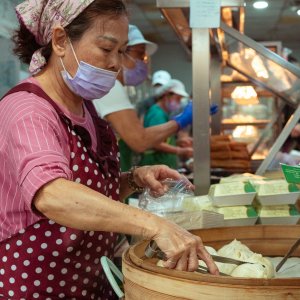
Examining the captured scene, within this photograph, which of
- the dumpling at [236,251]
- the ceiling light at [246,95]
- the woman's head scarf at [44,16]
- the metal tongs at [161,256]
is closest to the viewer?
the metal tongs at [161,256]

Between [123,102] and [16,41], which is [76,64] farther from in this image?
[123,102]

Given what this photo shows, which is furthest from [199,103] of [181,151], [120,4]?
[181,151]

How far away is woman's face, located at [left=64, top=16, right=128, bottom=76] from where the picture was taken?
4.81 feet

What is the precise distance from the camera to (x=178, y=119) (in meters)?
3.33

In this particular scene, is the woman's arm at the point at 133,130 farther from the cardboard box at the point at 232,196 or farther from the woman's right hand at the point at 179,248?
the woman's right hand at the point at 179,248

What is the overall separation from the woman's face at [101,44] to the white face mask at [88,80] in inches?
0.5

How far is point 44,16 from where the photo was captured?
59.4 inches

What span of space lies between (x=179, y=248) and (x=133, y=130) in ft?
6.40

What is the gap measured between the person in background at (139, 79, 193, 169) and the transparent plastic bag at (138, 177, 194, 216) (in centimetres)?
247

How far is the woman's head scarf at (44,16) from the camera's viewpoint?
57.3 inches

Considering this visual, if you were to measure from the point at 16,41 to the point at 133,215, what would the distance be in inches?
32.5

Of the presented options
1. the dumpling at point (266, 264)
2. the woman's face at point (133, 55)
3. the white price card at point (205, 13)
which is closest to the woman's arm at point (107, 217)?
the dumpling at point (266, 264)

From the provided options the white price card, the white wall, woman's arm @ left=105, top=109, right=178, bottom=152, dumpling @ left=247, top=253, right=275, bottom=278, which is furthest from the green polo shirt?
the white wall

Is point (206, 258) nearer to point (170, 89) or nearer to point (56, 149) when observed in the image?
point (56, 149)
